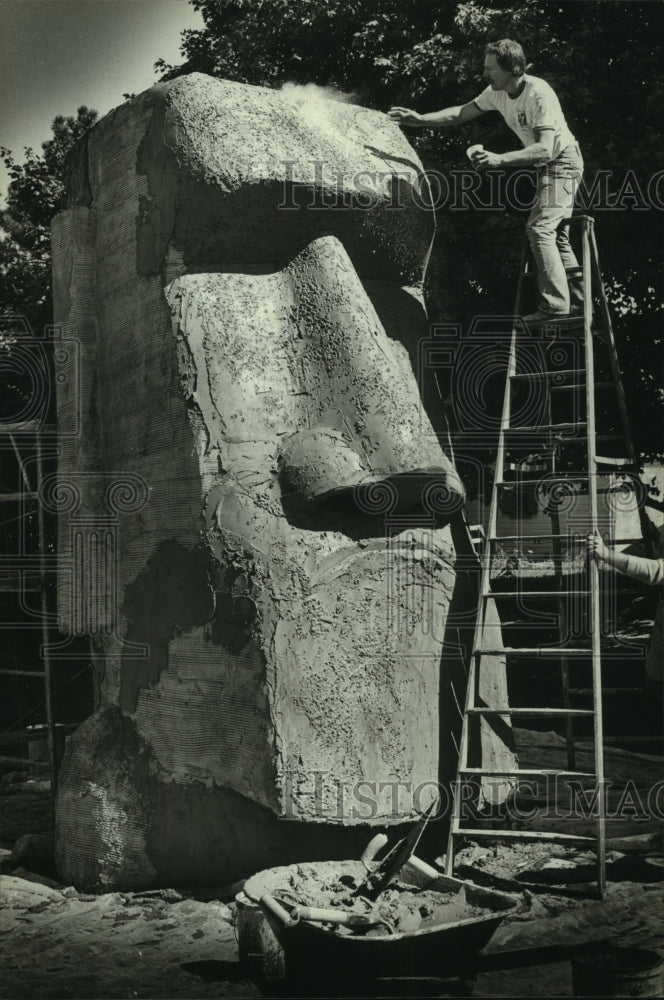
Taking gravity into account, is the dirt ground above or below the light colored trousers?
below

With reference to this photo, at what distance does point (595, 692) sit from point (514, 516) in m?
6.95

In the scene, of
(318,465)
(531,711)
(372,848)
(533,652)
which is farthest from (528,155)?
(372,848)

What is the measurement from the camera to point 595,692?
5.68 metres

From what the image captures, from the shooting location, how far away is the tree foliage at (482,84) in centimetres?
966

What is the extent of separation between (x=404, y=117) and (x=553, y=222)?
102 cm

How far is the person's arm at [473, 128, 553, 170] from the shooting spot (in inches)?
258

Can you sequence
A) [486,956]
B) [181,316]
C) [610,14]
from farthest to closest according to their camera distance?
[610,14] → [181,316] → [486,956]

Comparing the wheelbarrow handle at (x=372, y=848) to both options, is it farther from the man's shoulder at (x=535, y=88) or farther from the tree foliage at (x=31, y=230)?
the tree foliage at (x=31, y=230)

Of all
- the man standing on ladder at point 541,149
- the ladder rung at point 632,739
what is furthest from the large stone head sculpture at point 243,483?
the ladder rung at point 632,739

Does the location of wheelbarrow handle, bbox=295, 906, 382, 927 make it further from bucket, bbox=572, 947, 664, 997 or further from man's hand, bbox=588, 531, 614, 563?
man's hand, bbox=588, 531, 614, 563

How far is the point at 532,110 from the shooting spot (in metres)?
6.86

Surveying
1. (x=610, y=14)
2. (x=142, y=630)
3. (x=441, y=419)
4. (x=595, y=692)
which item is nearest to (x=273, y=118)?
(x=441, y=419)

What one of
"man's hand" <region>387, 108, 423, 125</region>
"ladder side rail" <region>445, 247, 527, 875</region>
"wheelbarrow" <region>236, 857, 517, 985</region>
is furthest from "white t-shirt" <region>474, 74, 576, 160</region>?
"wheelbarrow" <region>236, 857, 517, 985</region>

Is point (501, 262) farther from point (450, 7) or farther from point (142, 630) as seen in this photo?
point (142, 630)
